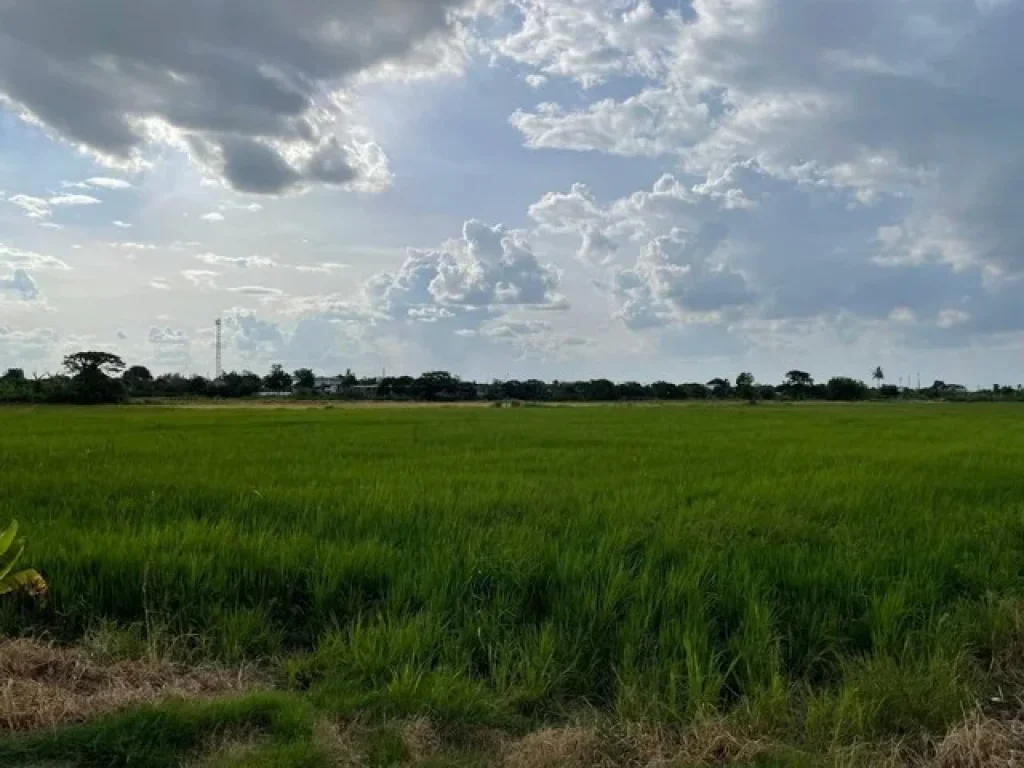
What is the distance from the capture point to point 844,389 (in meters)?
105

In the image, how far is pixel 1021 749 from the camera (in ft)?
11.3

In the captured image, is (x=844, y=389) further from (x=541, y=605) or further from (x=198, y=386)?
(x=541, y=605)

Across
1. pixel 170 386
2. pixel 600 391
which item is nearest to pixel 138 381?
pixel 170 386

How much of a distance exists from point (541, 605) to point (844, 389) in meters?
109

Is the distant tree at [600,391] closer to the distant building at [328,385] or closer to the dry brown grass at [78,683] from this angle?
the distant building at [328,385]

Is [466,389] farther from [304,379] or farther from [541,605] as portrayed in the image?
[541,605]

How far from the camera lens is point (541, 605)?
5.06 m

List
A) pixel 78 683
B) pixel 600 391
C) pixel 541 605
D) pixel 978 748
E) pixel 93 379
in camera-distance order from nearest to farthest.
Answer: pixel 978 748
pixel 78 683
pixel 541 605
pixel 93 379
pixel 600 391

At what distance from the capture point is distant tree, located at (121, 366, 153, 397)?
80625 millimetres

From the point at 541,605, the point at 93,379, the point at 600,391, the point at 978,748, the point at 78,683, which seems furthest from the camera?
the point at 600,391

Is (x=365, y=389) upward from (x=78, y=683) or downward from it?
upward

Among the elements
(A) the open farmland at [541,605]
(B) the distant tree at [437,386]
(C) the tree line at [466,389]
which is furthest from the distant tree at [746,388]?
(A) the open farmland at [541,605]

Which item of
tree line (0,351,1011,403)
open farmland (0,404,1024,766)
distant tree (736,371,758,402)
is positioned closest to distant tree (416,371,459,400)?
tree line (0,351,1011,403)

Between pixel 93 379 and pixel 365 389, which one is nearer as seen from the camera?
pixel 93 379
